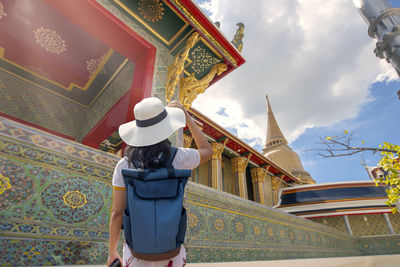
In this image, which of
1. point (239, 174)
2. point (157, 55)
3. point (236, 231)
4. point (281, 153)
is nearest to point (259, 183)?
point (239, 174)

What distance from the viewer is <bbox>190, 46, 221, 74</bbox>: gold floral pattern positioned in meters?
3.77

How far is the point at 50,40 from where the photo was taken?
4.00 metres

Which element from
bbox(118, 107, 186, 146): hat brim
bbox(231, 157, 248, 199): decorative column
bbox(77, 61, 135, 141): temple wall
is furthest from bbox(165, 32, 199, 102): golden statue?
bbox(231, 157, 248, 199): decorative column

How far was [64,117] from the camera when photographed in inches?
207

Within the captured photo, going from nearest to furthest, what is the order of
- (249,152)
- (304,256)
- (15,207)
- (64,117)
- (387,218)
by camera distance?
(15,207), (304,256), (64,117), (249,152), (387,218)

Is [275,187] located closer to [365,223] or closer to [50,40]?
[365,223]

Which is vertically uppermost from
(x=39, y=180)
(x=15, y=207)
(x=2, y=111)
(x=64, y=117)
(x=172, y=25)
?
(x=172, y=25)

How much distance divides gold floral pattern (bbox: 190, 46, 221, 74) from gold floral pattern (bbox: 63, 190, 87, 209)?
2944mm

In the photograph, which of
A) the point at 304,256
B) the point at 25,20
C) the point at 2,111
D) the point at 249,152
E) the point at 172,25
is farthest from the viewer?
the point at 249,152

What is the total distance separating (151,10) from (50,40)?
228 cm

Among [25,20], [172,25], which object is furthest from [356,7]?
[25,20]

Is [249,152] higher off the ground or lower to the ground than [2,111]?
higher

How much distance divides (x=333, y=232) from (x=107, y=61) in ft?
29.8

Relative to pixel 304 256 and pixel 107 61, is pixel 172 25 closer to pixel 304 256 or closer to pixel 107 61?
pixel 107 61
